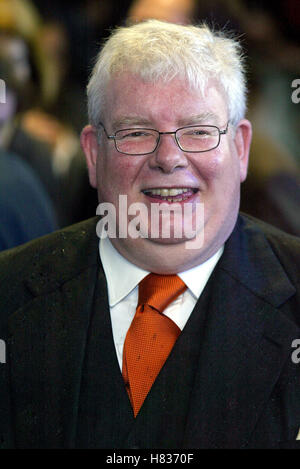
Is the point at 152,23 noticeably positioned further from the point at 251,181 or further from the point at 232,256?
the point at 251,181

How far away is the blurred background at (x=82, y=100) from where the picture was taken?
256cm

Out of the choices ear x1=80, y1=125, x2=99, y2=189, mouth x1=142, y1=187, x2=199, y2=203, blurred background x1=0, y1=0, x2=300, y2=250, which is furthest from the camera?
blurred background x1=0, y1=0, x2=300, y2=250

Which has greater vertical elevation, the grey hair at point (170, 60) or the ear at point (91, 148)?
the grey hair at point (170, 60)

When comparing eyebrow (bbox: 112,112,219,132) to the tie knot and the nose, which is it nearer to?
the nose

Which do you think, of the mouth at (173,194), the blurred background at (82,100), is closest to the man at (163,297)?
the mouth at (173,194)

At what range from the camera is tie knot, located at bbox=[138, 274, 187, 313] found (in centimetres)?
168

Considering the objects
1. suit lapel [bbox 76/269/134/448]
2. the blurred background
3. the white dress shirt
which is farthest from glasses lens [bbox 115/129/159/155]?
the blurred background

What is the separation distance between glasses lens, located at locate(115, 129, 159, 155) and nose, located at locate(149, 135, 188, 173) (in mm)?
22

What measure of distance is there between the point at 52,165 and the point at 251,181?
2.61 feet

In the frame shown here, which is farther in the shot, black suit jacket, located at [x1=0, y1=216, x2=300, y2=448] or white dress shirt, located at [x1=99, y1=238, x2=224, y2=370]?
white dress shirt, located at [x1=99, y1=238, x2=224, y2=370]

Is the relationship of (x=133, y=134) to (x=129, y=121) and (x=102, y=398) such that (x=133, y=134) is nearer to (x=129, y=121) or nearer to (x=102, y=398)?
(x=129, y=121)

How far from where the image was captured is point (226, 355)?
1.60m

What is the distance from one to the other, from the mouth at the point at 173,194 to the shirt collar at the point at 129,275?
0.49 ft

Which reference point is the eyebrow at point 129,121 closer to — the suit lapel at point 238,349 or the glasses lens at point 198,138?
the glasses lens at point 198,138
